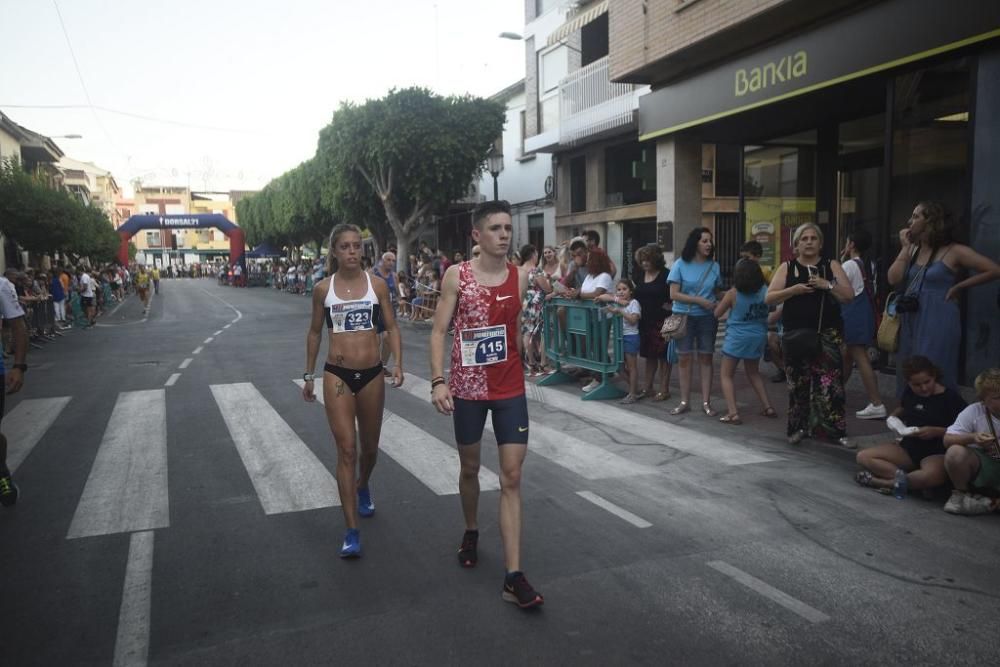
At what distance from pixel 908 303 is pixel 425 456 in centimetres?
425

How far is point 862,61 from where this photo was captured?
9.37 m

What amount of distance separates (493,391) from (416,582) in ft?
3.53

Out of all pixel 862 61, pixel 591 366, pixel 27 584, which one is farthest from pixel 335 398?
pixel 862 61

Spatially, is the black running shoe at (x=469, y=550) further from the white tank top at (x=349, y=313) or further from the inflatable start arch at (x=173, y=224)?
the inflatable start arch at (x=173, y=224)

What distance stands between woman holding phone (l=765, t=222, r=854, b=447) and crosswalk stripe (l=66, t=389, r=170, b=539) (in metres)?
5.06

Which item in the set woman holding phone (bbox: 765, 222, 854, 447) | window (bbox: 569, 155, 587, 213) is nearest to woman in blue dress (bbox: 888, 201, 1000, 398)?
woman holding phone (bbox: 765, 222, 854, 447)

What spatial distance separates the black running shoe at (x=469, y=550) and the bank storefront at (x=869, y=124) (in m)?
5.78

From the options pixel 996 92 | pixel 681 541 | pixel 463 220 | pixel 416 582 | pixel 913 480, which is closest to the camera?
pixel 416 582

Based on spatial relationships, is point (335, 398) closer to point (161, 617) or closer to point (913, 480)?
point (161, 617)

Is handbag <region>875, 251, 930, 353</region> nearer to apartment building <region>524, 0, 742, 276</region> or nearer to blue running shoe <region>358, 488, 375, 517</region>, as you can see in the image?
blue running shoe <region>358, 488, 375, 517</region>

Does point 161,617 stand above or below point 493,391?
below

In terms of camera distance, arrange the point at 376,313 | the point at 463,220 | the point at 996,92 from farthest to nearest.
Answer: the point at 463,220 < the point at 996,92 < the point at 376,313

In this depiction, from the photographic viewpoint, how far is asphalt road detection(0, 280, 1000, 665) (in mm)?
3314

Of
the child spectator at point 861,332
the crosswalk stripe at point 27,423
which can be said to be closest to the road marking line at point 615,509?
the child spectator at point 861,332
